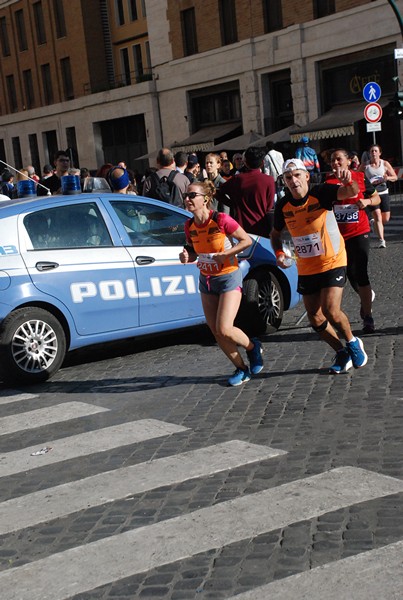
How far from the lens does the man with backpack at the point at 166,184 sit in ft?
40.4

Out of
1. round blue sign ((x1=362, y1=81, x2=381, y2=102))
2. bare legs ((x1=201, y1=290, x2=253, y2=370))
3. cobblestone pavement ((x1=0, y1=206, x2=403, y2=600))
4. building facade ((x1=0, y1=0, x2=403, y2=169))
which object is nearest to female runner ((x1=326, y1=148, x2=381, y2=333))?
cobblestone pavement ((x1=0, y1=206, x2=403, y2=600))

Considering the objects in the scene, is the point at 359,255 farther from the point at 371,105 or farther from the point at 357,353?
the point at 371,105

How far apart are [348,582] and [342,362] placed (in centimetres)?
400

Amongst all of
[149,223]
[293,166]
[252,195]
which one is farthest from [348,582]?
[252,195]

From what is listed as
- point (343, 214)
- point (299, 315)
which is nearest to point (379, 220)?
point (299, 315)

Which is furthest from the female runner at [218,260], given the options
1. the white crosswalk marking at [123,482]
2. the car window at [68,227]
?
the white crosswalk marking at [123,482]

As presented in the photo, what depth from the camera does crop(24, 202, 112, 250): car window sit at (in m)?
8.63

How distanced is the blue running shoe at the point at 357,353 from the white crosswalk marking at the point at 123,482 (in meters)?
2.00

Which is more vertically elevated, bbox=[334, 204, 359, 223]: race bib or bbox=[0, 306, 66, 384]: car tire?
bbox=[334, 204, 359, 223]: race bib

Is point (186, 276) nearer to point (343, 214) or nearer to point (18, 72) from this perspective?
point (343, 214)

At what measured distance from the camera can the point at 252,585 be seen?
391 centimetres

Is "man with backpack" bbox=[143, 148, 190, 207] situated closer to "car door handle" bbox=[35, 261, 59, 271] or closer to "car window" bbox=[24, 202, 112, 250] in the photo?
"car window" bbox=[24, 202, 112, 250]

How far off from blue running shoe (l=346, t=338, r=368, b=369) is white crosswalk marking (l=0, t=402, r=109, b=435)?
6.56ft

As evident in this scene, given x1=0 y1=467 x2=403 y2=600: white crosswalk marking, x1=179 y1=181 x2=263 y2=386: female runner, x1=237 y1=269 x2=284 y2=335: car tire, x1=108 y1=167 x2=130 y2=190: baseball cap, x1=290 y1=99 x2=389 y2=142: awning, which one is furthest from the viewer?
x1=290 y1=99 x2=389 y2=142: awning
